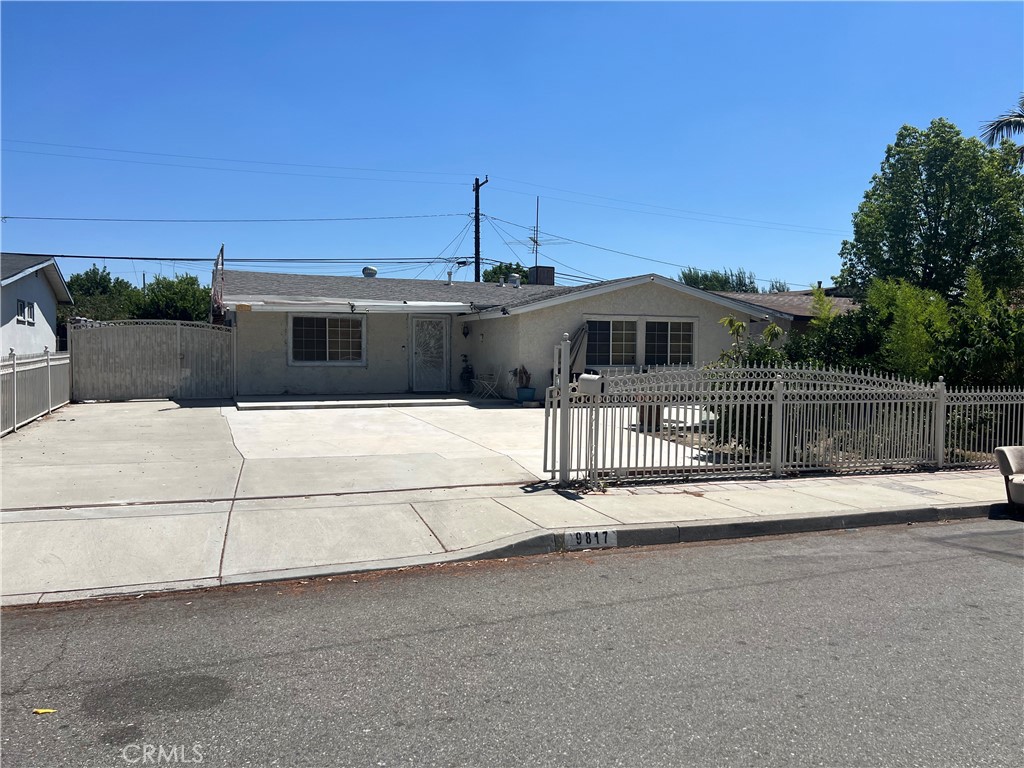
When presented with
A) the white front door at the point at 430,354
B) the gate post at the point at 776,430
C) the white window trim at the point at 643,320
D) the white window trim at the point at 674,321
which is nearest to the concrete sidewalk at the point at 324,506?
the gate post at the point at 776,430

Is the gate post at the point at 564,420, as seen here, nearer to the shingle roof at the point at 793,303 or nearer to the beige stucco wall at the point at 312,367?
the beige stucco wall at the point at 312,367

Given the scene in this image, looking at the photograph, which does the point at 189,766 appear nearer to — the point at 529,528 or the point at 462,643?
the point at 462,643

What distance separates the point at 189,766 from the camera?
3.31 m

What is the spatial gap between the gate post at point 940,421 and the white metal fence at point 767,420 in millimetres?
14

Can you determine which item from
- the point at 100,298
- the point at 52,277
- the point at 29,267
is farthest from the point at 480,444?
the point at 100,298

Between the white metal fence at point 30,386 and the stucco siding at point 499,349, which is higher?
the stucco siding at point 499,349

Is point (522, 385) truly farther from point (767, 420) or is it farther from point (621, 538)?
point (621, 538)

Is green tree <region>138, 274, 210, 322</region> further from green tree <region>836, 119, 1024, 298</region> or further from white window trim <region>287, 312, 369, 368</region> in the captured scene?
green tree <region>836, 119, 1024, 298</region>

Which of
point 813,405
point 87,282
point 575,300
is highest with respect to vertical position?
point 87,282

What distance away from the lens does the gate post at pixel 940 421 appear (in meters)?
11.1

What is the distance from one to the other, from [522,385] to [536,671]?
14682 millimetres

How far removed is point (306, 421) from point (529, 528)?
8941 mm

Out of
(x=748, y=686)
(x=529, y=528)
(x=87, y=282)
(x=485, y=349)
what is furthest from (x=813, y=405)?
(x=87, y=282)

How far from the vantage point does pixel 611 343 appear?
19.8m
